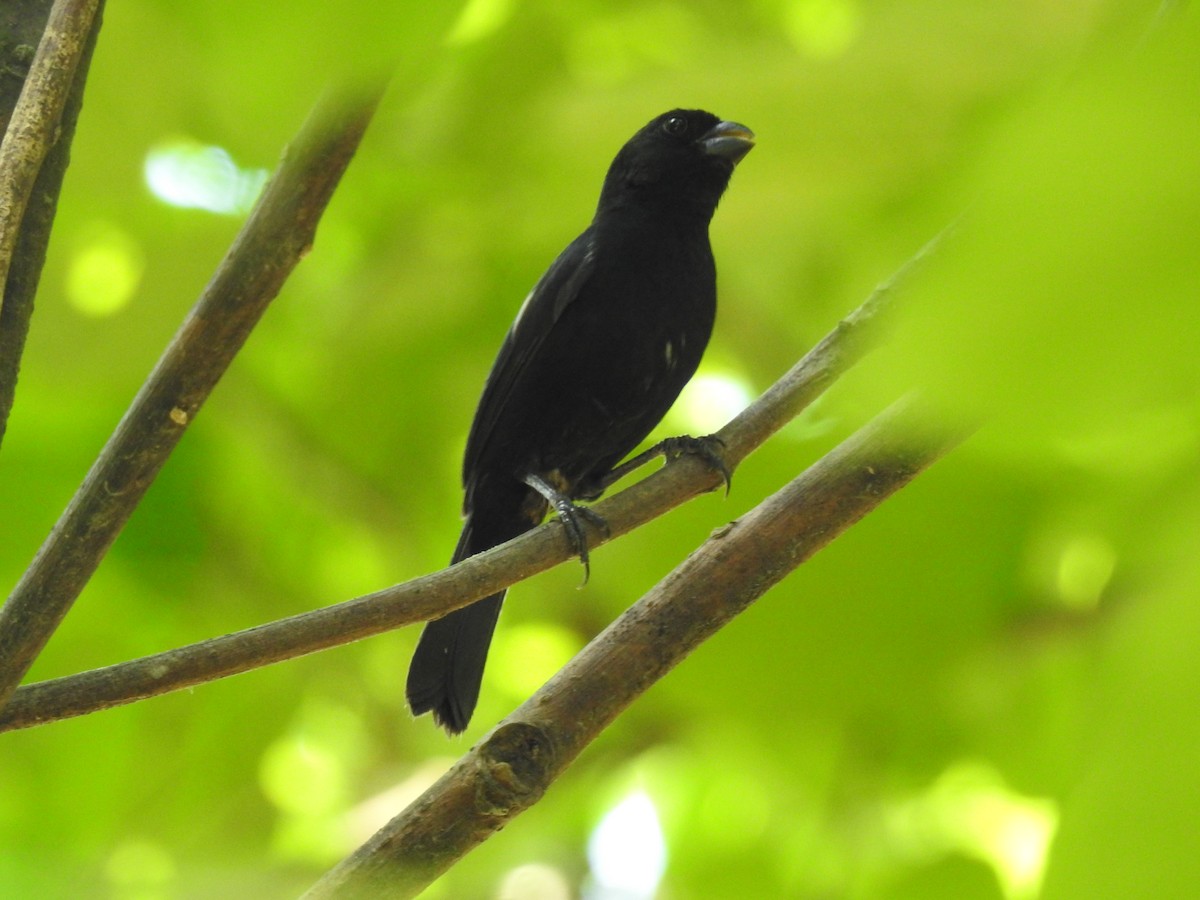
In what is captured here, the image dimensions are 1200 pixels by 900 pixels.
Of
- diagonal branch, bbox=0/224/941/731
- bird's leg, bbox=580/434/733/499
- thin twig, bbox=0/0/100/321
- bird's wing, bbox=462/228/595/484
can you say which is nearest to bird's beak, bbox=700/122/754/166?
bird's wing, bbox=462/228/595/484

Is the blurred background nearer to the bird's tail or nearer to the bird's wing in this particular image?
the bird's tail

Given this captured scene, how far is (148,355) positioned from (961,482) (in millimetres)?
1052

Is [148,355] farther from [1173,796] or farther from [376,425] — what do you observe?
[1173,796]

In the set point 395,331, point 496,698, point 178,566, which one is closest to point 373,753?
point 496,698

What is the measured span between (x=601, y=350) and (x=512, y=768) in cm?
176

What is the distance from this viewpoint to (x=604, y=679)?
1.16 meters

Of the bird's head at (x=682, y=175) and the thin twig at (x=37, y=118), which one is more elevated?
the bird's head at (x=682, y=175)

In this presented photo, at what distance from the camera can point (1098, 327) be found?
0.67ft

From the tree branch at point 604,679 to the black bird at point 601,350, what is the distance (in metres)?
1.47

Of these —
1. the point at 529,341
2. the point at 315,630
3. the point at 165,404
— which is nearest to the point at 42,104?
the point at 165,404

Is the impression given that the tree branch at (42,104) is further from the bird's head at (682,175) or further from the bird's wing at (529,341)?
the bird's head at (682,175)

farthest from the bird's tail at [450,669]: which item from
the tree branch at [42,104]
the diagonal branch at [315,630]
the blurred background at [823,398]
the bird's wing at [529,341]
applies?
the tree branch at [42,104]

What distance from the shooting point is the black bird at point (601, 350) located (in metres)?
2.81

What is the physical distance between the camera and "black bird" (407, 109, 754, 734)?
2809 mm
